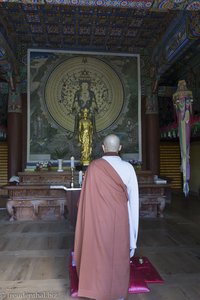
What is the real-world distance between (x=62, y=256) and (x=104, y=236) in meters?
1.49

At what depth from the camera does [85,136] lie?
24.7ft

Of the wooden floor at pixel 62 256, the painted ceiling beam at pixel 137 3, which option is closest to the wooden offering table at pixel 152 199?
the wooden floor at pixel 62 256

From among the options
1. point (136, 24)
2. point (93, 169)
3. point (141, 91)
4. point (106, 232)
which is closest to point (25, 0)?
point (93, 169)

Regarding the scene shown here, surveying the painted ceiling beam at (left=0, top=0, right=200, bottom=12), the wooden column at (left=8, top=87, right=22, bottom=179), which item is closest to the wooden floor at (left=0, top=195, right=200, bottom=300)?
the wooden column at (left=8, top=87, right=22, bottom=179)

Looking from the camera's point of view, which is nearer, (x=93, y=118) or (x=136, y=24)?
(x=136, y=24)

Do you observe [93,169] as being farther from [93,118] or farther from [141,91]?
[141,91]

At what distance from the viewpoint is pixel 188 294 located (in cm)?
254

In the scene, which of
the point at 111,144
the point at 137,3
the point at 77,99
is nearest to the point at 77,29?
the point at 77,99

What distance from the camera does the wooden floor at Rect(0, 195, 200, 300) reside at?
2.61 meters

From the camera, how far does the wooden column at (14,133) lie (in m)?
7.92

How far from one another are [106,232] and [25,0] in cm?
290

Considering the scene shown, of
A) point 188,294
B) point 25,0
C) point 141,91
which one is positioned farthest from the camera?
point 141,91

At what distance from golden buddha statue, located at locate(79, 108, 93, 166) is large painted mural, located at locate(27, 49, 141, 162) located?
67cm

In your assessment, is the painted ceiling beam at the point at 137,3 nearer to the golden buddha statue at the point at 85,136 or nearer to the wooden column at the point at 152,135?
the golden buddha statue at the point at 85,136
